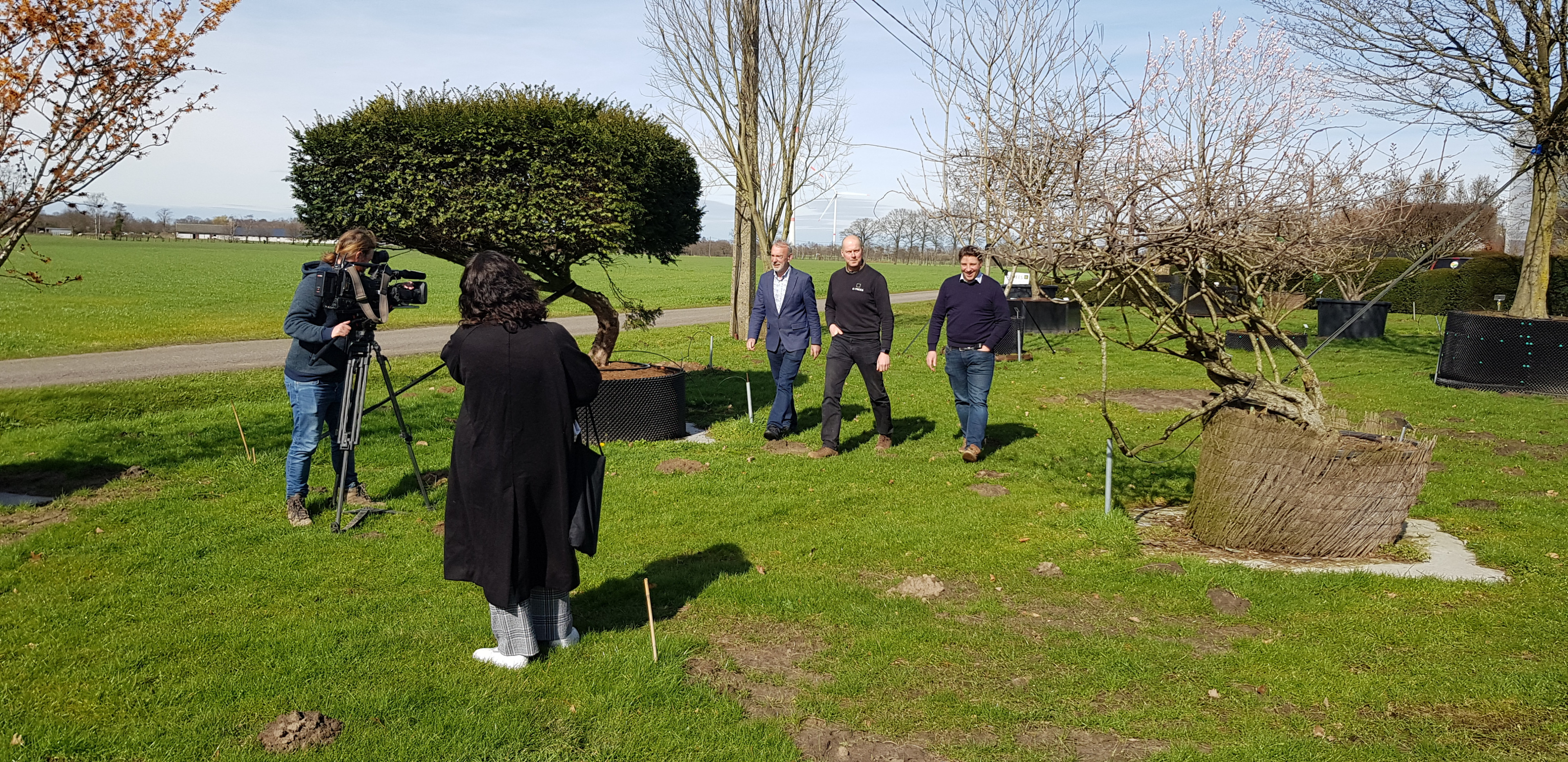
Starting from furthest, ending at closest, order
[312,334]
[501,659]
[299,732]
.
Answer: [312,334]
[501,659]
[299,732]

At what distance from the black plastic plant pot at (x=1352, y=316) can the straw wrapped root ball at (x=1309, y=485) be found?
1577cm

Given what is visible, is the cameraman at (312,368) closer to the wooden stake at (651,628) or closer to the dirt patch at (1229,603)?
the wooden stake at (651,628)

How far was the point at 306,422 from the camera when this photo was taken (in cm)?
673

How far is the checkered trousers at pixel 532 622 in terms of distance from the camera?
14.5ft

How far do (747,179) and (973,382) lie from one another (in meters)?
10.8

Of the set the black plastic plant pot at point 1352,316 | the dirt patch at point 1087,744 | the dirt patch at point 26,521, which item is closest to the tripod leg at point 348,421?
the dirt patch at point 26,521

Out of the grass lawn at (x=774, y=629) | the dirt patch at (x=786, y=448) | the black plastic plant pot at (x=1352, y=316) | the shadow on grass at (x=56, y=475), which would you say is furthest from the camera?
the black plastic plant pot at (x=1352, y=316)

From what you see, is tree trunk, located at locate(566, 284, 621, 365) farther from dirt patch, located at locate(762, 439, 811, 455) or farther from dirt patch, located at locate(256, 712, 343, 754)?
dirt patch, located at locate(256, 712, 343, 754)

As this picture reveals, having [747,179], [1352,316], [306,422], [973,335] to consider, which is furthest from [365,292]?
[1352,316]

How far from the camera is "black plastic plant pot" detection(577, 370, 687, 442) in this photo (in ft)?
30.3

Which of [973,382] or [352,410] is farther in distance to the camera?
[973,382]

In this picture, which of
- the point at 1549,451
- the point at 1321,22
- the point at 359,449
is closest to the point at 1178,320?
the point at 1549,451

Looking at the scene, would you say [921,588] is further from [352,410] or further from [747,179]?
[747,179]

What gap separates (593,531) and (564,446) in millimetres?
437
